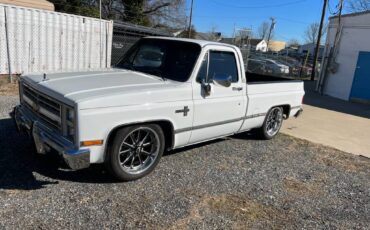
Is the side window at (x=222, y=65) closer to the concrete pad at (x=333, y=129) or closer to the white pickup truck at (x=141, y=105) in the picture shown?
the white pickup truck at (x=141, y=105)

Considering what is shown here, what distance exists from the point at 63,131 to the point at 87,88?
550 mm

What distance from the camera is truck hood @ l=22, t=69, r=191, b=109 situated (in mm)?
3699

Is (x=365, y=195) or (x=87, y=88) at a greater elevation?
(x=87, y=88)

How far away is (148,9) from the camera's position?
111 ft

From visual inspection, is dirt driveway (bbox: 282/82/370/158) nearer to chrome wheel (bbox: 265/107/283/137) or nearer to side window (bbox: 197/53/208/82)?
chrome wheel (bbox: 265/107/283/137)

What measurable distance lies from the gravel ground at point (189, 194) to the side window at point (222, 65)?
4.33 ft

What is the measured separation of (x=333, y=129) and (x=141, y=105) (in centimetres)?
660

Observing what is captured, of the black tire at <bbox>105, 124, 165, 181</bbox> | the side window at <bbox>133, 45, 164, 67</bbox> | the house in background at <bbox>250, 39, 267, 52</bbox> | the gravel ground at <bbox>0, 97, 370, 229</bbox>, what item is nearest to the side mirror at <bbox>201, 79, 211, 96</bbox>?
the side window at <bbox>133, 45, 164, 67</bbox>

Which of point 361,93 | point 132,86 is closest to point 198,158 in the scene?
point 132,86

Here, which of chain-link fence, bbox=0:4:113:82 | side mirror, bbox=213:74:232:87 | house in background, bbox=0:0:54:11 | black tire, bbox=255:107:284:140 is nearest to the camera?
side mirror, bbox=213:74:232:87

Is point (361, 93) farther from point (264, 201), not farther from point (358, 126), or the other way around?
point (264, 201)

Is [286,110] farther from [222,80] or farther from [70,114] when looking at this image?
[70,114]

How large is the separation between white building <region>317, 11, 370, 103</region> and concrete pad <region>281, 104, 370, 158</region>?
3805 mm

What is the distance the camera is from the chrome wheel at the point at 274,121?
6.81 metres
